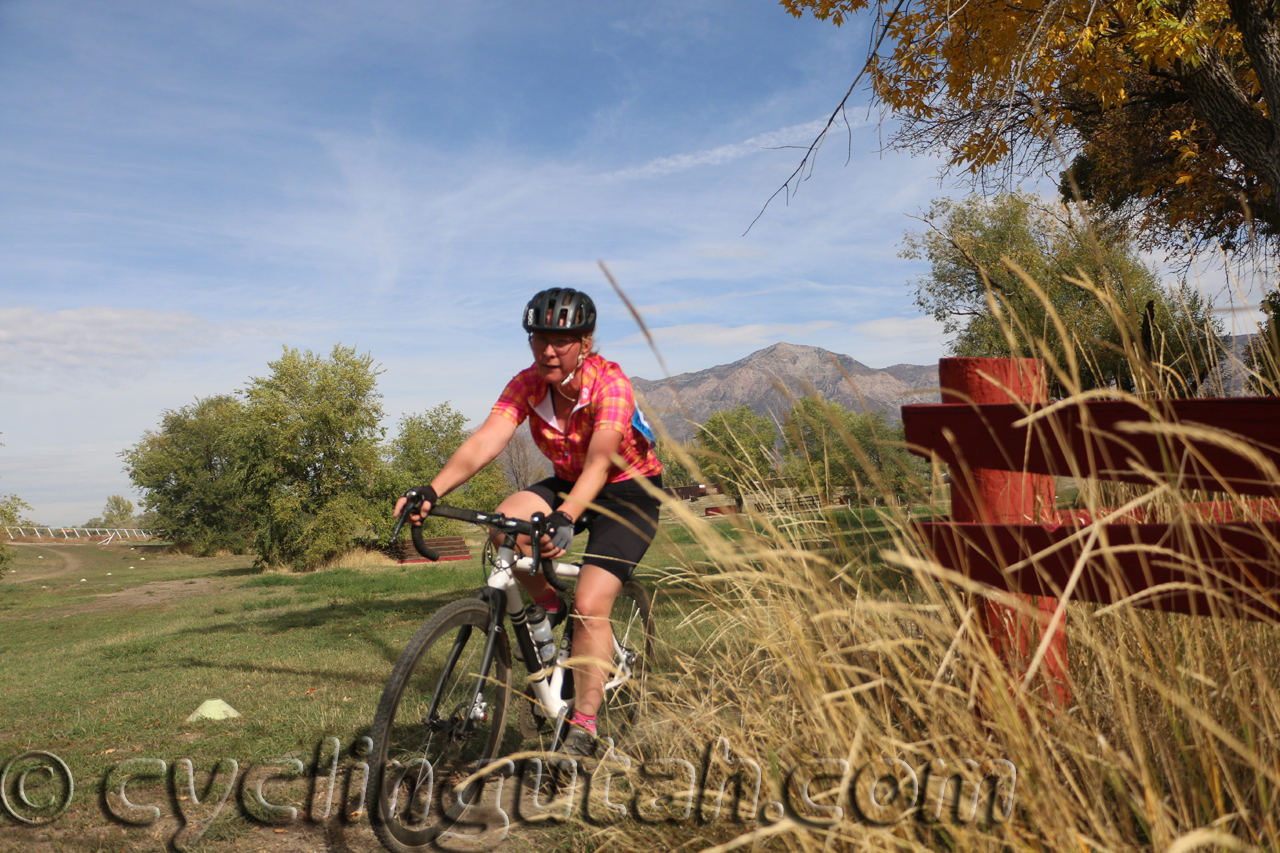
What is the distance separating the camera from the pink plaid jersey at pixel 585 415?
327 centimetres

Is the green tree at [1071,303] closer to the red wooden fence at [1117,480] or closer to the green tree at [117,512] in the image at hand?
the red wooden fence at [1117,480]

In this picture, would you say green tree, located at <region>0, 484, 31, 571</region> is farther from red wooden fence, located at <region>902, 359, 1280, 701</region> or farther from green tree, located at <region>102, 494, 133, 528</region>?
green tree, located at <region>102, 494, 133, 528</region>

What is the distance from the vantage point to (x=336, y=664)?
6336mm

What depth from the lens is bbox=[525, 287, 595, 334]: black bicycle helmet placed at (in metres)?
3.31

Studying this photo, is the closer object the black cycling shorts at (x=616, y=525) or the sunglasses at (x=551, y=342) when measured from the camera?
the black cycling shorts at (x=616, y=525)

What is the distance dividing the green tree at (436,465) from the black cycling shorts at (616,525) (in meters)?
20.2

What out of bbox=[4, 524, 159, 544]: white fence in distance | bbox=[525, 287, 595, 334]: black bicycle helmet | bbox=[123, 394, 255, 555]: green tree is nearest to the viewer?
bbox=[525, 287, 595, 334]: black bicycle helmet

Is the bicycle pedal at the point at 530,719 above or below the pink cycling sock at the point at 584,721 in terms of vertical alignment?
below

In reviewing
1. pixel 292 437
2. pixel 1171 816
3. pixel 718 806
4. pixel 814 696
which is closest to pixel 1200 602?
pixel 1171 816

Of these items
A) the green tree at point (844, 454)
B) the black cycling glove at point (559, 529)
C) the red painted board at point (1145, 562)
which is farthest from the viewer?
the black cycling glove at point (559, 529)

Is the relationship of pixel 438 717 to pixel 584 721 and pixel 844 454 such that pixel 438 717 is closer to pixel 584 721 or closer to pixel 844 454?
pixel 584 721

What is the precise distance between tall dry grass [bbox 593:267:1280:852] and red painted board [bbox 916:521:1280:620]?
0.18ft

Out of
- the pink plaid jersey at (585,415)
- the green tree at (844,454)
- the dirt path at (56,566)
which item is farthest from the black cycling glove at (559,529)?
the dirt path at (56,566)

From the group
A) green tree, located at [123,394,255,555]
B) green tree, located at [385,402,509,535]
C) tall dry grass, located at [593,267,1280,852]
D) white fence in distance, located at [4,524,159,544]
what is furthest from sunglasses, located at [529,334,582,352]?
white fence in distance, located at [4,524,159,544]
